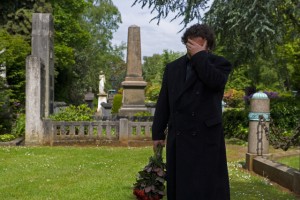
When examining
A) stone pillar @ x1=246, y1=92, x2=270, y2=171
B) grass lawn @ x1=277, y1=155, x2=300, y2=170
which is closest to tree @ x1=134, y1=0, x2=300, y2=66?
stone pillar @ x1=246, y1=92, x2=270, y2=171

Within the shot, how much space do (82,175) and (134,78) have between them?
13250 mm

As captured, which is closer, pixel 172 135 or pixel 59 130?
pixel 172 135

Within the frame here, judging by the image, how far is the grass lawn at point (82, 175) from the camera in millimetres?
6953

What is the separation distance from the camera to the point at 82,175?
28.2 feet

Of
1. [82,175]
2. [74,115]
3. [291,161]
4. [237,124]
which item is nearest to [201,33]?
[82,175]

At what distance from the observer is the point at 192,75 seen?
154 inches

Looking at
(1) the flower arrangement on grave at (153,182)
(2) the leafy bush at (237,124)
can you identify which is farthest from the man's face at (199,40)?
(2) the leafy bush at (237,124)

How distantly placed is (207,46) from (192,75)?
0.93ft

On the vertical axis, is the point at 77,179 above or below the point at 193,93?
below

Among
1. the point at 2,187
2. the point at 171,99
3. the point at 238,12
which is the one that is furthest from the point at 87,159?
the point at 171,99

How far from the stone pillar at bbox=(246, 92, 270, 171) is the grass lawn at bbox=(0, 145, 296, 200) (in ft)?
1.70

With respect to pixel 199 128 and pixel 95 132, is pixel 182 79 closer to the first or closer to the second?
pixel 199 128

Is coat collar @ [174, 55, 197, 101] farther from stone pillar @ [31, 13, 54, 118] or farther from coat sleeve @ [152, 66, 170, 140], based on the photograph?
stone pillar @ [31, 13, 54, 118]

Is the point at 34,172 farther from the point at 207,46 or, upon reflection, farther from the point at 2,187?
the point at 207,46
